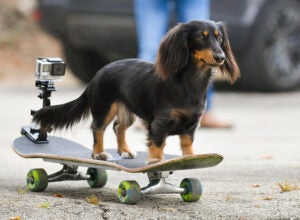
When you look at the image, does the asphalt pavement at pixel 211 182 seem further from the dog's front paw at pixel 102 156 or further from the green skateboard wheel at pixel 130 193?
the dog's front paw at pixel 102 156

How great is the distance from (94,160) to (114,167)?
163 mm

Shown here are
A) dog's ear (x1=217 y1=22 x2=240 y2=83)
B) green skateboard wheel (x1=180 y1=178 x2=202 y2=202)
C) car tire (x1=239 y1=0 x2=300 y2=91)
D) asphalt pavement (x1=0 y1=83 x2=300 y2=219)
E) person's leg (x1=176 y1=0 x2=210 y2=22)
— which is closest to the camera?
asphalt pavement (x1=0 y1=83 x2=300 y2=219)

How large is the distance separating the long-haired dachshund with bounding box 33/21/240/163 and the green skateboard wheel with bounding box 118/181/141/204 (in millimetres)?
196

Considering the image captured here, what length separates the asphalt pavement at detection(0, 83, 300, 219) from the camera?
15.6 ft

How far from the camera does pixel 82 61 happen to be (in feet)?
41.9

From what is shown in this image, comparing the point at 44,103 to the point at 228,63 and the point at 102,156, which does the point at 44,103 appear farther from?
the point at 228,63

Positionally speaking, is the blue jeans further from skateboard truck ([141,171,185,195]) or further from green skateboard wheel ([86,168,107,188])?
skateboard truck ([141,171,185,195])

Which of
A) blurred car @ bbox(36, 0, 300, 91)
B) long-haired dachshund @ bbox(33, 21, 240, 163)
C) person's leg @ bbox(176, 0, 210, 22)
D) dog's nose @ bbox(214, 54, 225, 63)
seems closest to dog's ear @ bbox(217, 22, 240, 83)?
long-haired dachshund @ bbox(33, 21, 240, 163)

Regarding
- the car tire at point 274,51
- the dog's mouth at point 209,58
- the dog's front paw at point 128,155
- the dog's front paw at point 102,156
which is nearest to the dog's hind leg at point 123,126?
A: the dog's front paw at point 128,155

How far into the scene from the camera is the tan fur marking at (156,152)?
5.10 meters

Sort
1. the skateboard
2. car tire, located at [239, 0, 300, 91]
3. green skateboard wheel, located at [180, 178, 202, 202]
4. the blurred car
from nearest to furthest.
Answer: the skateboard, green skateboard wheel, located at [180, 178, 202, 202], the blurred car, car tire, located at [239, 0, 300, 91]

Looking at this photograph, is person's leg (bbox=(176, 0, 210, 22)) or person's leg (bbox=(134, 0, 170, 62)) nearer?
person's leg (bbox=(176, 0, 210, 22))

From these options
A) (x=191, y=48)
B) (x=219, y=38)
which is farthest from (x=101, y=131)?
(x=219, y=38)

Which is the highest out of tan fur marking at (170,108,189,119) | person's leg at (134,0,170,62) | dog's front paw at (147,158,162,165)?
person's leg at (134,0,170,62)
